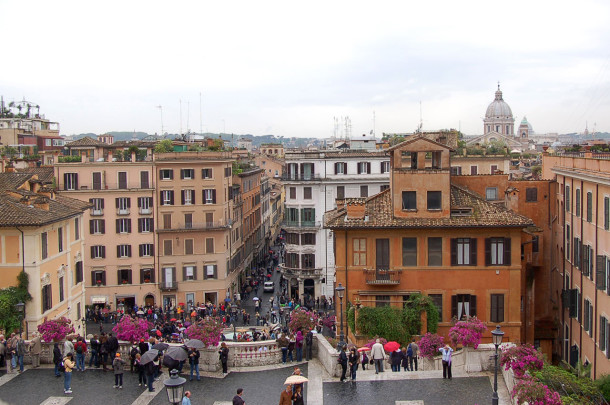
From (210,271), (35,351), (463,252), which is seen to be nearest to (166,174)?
(210,271)

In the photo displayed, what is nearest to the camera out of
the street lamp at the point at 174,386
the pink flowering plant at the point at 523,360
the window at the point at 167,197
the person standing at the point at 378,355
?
the street lamp at the point at 174,386

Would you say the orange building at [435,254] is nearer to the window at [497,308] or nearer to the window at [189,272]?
the window at [497,308]

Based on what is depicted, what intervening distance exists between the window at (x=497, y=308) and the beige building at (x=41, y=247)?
24.7m

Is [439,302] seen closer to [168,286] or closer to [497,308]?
[497,308]

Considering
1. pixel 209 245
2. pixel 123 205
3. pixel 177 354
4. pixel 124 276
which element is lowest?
pixel 124 276

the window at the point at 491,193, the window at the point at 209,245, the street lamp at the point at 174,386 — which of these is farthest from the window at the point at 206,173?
the street lamp at the point at 174,386

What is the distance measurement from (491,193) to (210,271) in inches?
1316

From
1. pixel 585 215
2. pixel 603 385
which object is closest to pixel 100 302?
pixel 585 215

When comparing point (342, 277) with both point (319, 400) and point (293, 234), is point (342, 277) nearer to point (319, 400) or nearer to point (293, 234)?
point (319, 400)

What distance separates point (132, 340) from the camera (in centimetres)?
3050

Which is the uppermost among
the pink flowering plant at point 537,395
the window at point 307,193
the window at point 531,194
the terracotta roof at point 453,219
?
the window at point 531,194

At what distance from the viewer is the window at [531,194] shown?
155ft

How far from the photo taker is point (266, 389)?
90.2 ft

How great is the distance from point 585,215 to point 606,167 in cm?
416
